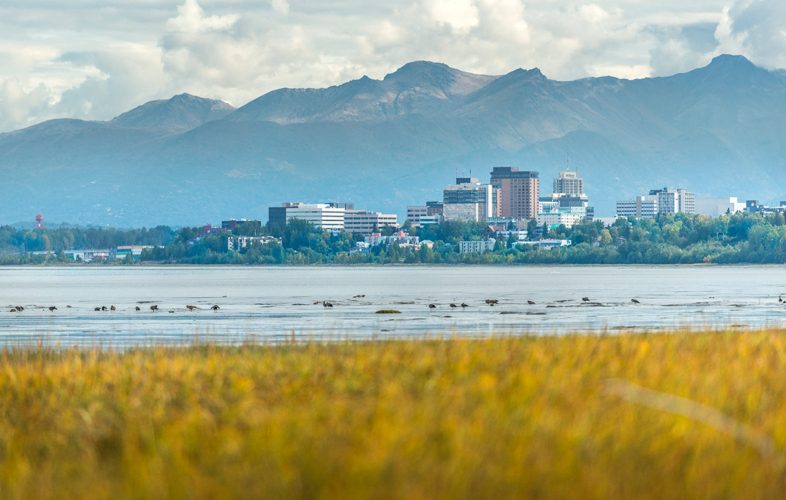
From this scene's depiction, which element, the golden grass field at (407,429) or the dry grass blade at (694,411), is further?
the dry grass blade at (694,411)

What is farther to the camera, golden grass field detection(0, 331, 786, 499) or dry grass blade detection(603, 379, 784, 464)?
dry grass blade detection(603, 379, 784, 464)

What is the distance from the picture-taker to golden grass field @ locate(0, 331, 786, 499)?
11906 mm

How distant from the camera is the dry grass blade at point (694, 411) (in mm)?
13141

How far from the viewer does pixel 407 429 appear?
13.7 meters

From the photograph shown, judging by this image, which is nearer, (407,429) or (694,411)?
(407,429)

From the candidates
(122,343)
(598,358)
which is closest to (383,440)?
(598,358)

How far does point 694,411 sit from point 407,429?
14.6ft

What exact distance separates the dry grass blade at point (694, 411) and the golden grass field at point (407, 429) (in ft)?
0.15

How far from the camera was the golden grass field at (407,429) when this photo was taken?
1191 cm

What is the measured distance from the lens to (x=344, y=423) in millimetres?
14500

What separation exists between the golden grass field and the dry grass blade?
0.05 m

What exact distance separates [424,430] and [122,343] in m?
29.6

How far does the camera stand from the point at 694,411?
1501cm

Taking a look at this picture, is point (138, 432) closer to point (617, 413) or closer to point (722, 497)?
point (617, 413)
